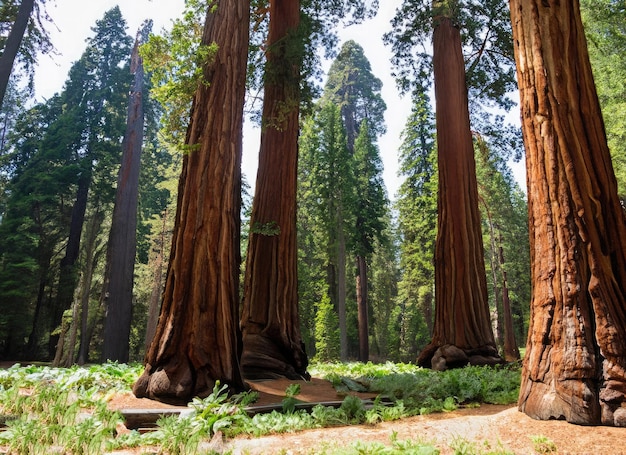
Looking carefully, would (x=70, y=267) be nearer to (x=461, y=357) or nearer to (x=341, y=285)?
(x=341, y=285)

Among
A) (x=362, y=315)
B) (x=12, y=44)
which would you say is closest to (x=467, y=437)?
(x=12, y=44)

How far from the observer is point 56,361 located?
497 inches

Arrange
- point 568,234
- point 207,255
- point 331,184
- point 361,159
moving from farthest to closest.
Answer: point 361,159 → point 331,184 → point 207,255 → point 568,234

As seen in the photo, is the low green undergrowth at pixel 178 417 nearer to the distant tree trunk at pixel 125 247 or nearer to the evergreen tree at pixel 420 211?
the distant tree trunk at pixel 125 247

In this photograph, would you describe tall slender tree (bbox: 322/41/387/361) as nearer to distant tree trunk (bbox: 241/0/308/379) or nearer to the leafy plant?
distant tree trunk (bbox: 241/0/308/379)

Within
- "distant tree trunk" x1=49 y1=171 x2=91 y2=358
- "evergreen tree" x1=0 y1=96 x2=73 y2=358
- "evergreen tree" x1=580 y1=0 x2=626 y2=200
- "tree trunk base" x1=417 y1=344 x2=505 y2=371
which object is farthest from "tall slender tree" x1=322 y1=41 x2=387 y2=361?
"evergreen tree" x1=0 y1=96 x2=73 y2=358

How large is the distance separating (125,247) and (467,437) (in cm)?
1204

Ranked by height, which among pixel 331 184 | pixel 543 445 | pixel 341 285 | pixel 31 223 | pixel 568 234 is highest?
pixel 331 184

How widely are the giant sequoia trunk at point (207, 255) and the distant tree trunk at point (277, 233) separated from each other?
2.01 m

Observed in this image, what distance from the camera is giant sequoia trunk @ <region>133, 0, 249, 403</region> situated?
4.90m

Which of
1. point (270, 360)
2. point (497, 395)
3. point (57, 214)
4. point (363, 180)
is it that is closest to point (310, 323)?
point (363, 180)

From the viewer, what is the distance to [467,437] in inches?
119

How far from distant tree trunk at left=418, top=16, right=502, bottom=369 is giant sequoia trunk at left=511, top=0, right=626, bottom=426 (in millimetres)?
5141

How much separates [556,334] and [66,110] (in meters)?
31.0
